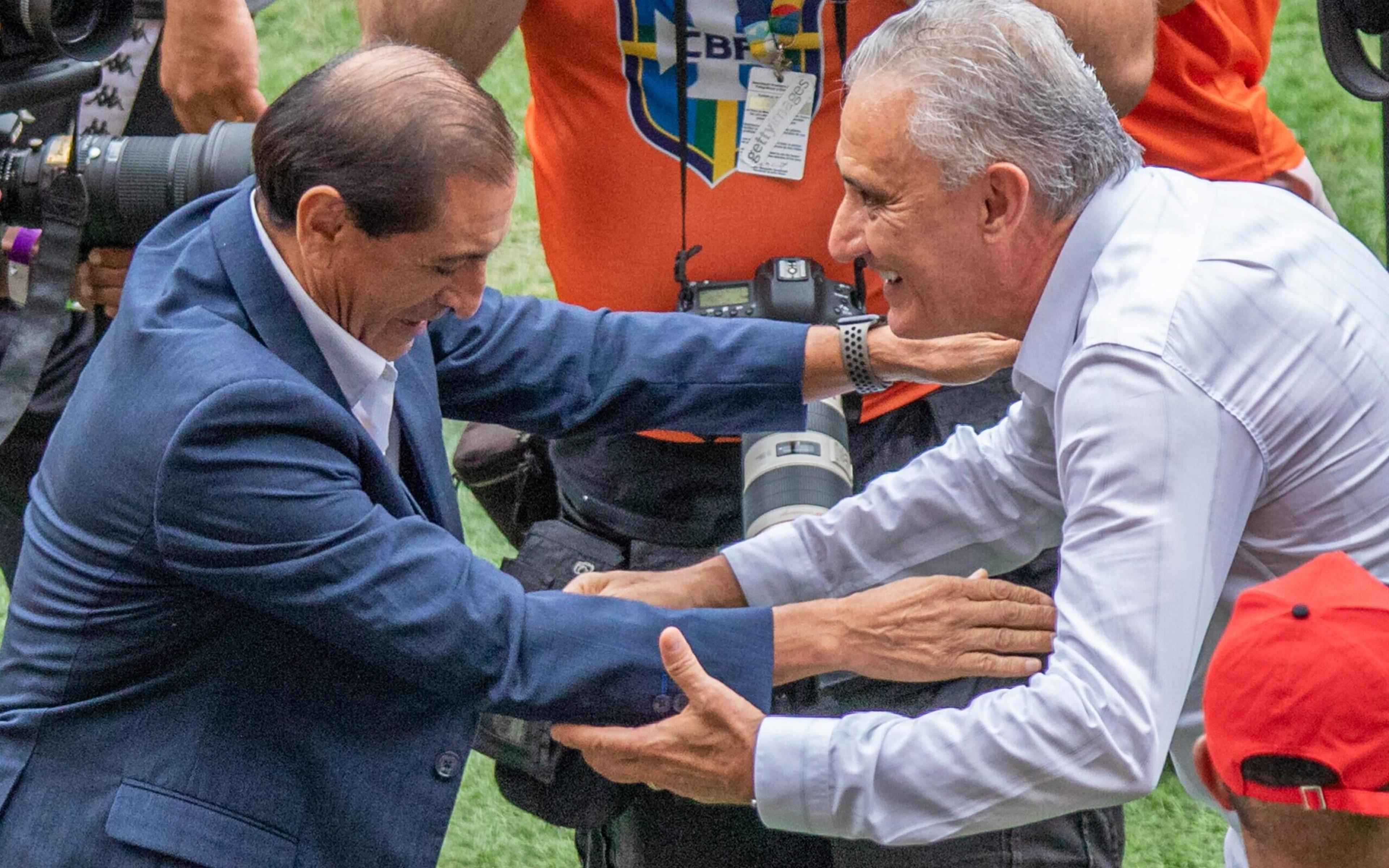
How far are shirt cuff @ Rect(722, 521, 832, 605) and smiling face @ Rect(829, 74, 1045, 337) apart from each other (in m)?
0.41

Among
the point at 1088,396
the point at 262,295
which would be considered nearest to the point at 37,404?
the point at 262,295

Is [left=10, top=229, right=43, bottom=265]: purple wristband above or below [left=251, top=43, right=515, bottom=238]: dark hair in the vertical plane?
Result: below

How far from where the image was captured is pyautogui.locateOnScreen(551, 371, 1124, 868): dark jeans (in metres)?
2.58

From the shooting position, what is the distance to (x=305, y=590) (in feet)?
5.65

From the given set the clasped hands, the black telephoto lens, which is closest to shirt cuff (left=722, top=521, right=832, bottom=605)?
the clasped hands

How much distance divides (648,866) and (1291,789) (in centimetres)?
153

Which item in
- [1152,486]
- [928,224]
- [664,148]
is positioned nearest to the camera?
[1152,486]

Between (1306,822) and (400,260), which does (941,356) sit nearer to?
(400,260)

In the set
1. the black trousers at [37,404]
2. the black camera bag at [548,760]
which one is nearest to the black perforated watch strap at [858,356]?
the black camera bag at [548,760]

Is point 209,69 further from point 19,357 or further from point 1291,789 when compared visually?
point 1291,789

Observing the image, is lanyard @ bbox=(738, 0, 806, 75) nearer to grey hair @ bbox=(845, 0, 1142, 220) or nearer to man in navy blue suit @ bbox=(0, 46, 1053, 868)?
grey hair @ bbox=(845, 0, 1142, 220)

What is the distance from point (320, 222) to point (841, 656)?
2.51 feet

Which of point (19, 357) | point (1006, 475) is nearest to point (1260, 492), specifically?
point (1006, 475)

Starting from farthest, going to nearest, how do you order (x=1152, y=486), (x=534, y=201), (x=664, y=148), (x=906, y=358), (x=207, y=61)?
1. (x=534, y=201)
2. (x=207, y=61)
3. (x=664, y=148)
4. (x=906, y=358)
5. (x=1152, y=486)
